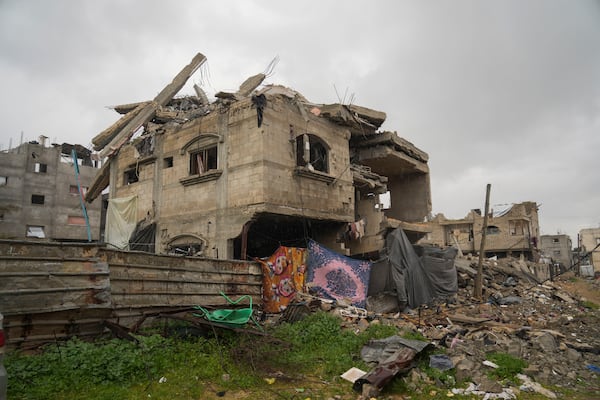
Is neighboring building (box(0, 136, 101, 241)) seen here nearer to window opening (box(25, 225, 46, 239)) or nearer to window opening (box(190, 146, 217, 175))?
window opening (box(25, 225, 46, 239))

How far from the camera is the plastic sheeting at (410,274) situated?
524 inches

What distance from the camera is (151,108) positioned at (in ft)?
59.8

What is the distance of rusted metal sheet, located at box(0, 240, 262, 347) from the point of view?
659 centimetres

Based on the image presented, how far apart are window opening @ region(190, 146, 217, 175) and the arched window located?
3175mm

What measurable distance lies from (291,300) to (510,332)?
5.74 meters

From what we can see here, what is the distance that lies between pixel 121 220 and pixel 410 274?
1260cm

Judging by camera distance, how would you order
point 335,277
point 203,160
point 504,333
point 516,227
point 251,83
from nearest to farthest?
point 504,333, point 335,277, point 203,160, point 251,83, point 516,227

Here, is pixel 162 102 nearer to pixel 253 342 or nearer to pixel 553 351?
pixel 253 342

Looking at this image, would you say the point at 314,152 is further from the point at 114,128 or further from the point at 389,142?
the point at 114,128

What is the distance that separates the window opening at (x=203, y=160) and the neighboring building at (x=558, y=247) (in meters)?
53.2

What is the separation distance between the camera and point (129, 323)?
8453 mm

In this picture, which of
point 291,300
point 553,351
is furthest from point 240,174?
point 553,351

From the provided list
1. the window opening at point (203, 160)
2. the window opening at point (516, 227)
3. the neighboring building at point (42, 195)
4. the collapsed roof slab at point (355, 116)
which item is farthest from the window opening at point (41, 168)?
the window opening at point (516, 227)

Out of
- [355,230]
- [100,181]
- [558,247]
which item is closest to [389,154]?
[355,230]
